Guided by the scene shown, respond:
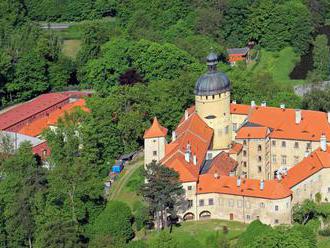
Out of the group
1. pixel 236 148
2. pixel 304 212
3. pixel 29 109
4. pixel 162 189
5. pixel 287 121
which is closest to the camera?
pixel 304 212

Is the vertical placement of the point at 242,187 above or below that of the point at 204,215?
above

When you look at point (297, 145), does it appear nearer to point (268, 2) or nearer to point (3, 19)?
point (268, 2)

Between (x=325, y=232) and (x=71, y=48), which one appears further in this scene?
(x=71, y=48)

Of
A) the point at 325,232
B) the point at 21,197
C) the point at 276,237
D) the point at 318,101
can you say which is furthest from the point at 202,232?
the point at 318,101

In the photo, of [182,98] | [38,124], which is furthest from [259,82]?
[38,124]

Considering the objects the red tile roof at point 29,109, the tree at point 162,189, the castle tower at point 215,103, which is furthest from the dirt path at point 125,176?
the red tile roof at point 29,109

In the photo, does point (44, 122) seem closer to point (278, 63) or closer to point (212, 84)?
point (212, 84)
